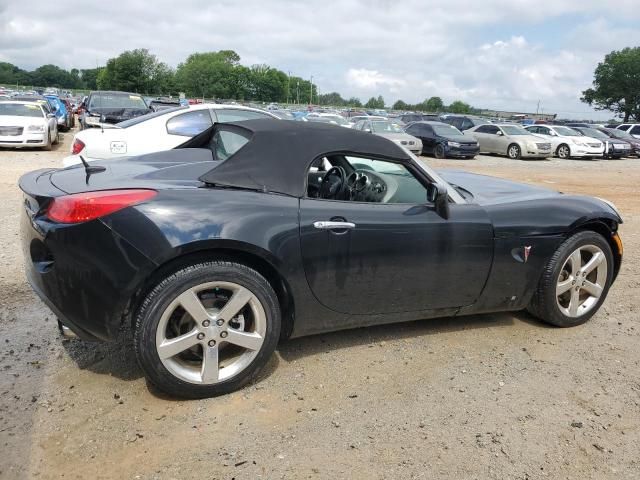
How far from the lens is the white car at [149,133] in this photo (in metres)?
7.44

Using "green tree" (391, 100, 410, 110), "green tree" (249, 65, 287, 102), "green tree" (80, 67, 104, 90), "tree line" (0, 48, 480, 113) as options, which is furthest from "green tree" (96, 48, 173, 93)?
"green tree" (80, 67, 104, 90)

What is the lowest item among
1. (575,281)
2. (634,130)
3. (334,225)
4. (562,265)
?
(575,281)

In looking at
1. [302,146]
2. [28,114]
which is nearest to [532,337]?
[302,146]

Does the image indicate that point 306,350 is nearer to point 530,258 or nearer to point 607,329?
point 530,258

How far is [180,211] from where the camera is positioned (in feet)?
8.74

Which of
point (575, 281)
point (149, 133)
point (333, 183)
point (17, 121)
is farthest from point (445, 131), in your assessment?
point (333, 183)

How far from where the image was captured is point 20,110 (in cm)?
1520

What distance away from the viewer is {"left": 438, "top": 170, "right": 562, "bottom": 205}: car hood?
3.75 m

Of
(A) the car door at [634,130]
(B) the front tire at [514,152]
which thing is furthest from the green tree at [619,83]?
(B) the front tire at [514,152]

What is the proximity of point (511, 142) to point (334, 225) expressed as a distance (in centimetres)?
2045

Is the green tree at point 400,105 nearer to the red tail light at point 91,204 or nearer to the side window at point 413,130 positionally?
the side window at point 413,130

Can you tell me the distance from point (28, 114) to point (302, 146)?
48.9 feet

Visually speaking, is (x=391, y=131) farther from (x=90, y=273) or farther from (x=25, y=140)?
(x=90, y=273)

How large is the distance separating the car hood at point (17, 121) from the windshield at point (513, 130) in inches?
681
